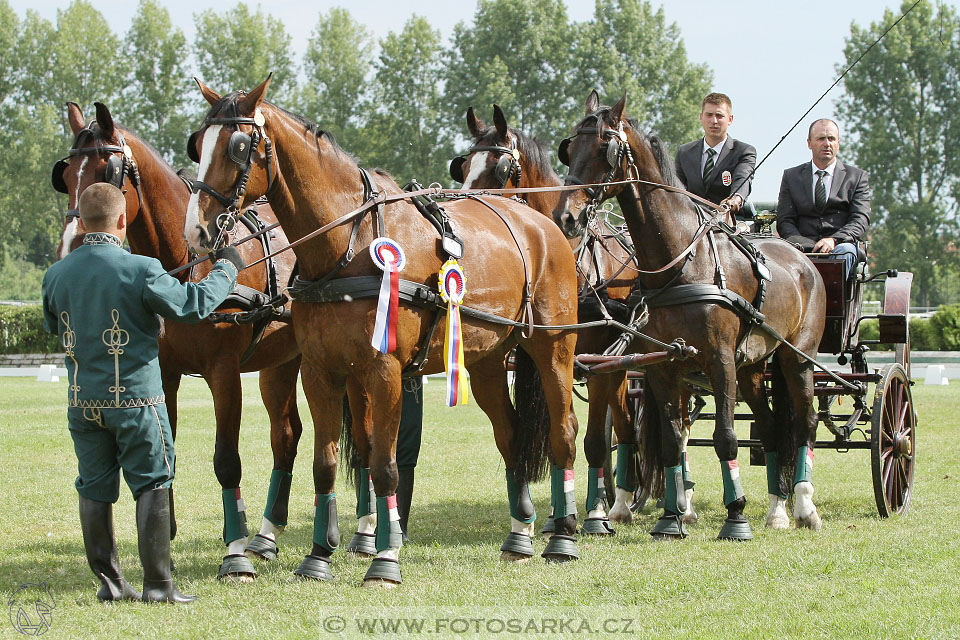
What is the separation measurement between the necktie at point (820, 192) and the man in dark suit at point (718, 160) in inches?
31.6

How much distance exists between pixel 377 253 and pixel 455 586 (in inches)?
68.3

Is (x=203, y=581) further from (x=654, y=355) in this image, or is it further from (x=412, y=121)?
(x=412, y=121)

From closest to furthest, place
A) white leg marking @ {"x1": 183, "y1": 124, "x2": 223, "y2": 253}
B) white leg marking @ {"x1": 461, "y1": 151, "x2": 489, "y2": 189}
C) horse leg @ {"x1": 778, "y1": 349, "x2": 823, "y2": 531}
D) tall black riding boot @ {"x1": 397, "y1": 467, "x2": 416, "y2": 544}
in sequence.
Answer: white leg marking @ {"x1": 183, "y1": 124, "x2": 223, "y2": 253} → tall black riding boot @ {"x1": 397, "y1": 467, "x2": 416, "y2": 544} → white leg marking @ {"x1": 461, "y1": 151, "x2": 489, "y2": 189} → horse leg @ {"x1": 778, "y1": 349, "x2": 823, "y2": 531}

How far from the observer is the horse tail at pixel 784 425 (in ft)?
23.7

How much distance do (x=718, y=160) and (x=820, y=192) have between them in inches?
40.0

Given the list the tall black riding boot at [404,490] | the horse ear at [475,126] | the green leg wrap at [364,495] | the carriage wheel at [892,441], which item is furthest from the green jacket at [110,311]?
the carriage wheel at [892,441]

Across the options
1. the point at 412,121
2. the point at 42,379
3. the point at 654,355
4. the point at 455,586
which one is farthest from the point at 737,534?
the point at 412,121

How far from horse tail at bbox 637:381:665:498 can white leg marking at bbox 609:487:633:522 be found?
0.20 metres

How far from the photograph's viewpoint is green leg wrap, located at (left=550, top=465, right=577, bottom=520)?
5902 mm

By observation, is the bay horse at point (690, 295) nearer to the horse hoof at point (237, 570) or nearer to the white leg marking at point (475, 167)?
the white leg marking at point (475, 167)

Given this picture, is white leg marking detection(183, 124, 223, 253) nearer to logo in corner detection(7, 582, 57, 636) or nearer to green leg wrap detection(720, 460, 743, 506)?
logo in corner detection(7, 582, 57, 636)

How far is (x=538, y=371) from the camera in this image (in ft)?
21.0

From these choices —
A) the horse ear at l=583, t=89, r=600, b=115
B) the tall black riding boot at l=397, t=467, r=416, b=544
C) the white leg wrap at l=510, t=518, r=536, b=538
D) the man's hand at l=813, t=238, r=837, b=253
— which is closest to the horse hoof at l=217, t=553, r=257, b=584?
the tall black riding boot at l=397, t=467, r=416, b=544

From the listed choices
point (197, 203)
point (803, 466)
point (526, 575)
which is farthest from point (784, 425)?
point (197, 203)
